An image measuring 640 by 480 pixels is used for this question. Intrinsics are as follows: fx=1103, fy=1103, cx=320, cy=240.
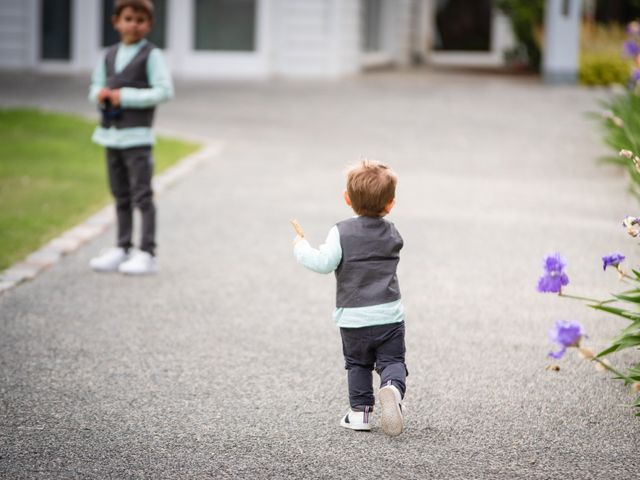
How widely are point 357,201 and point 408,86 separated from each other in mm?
16538

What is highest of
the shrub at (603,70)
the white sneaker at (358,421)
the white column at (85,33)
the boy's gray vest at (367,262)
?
the white column at (85,33)

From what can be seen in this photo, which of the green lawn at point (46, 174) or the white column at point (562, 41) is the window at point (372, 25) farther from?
the green lawn at point (46, 174)

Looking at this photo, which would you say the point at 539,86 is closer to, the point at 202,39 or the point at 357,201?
the point at 202,39

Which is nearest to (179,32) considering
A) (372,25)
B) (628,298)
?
(372,25)

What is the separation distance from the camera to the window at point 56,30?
814 inches

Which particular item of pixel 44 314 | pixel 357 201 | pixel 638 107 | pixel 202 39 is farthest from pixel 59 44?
pixel 357 201

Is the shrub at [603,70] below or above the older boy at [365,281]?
above

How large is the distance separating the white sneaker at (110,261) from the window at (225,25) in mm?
14481

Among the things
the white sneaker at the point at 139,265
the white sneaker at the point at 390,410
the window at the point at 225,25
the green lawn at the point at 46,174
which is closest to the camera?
the white sneaker at the point at 390,410

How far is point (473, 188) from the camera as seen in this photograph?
10.0 metres

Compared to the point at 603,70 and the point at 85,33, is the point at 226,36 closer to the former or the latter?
the point at 85,33

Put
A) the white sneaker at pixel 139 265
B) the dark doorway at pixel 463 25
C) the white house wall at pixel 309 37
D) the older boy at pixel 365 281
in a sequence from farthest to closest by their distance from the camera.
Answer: the dark doorway at pixel 463 25 → the white house wall at pixel 309 37 → the white sneaker at pixel 139 265 → the older boy at pixel 365 281

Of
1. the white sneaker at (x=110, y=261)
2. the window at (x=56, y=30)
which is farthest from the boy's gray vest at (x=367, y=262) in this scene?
the window at (x=56, y=30)

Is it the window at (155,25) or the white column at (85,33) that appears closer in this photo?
the white column at (85,33)
